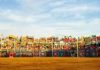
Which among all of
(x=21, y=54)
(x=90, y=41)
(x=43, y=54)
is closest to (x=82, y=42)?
(x=90, y=41)

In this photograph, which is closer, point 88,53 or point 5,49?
point 88,53

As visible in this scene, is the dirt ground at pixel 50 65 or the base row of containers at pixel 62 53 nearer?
the dirt ground at pixel 50 65

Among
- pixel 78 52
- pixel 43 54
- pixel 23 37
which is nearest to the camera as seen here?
pixel 78 52

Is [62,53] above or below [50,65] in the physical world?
above

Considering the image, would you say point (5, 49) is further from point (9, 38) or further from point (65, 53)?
point (65, 53)

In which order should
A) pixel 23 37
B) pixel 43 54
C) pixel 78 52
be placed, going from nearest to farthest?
pixel 78 52
pixel 43 54
pixel 23 37

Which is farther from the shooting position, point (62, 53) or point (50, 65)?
point (62, 53)

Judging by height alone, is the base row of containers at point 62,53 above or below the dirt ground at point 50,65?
above

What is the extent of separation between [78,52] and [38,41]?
16.1 ft

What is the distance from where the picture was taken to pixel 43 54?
27.1 m

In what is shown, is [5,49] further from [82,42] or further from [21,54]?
[82,42]

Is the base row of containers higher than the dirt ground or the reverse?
higher

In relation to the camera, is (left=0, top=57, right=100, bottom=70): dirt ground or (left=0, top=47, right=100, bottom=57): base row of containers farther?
(left=0, top=47, right=100, bottom=57): base row of containers

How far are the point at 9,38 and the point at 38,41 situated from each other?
287cm
